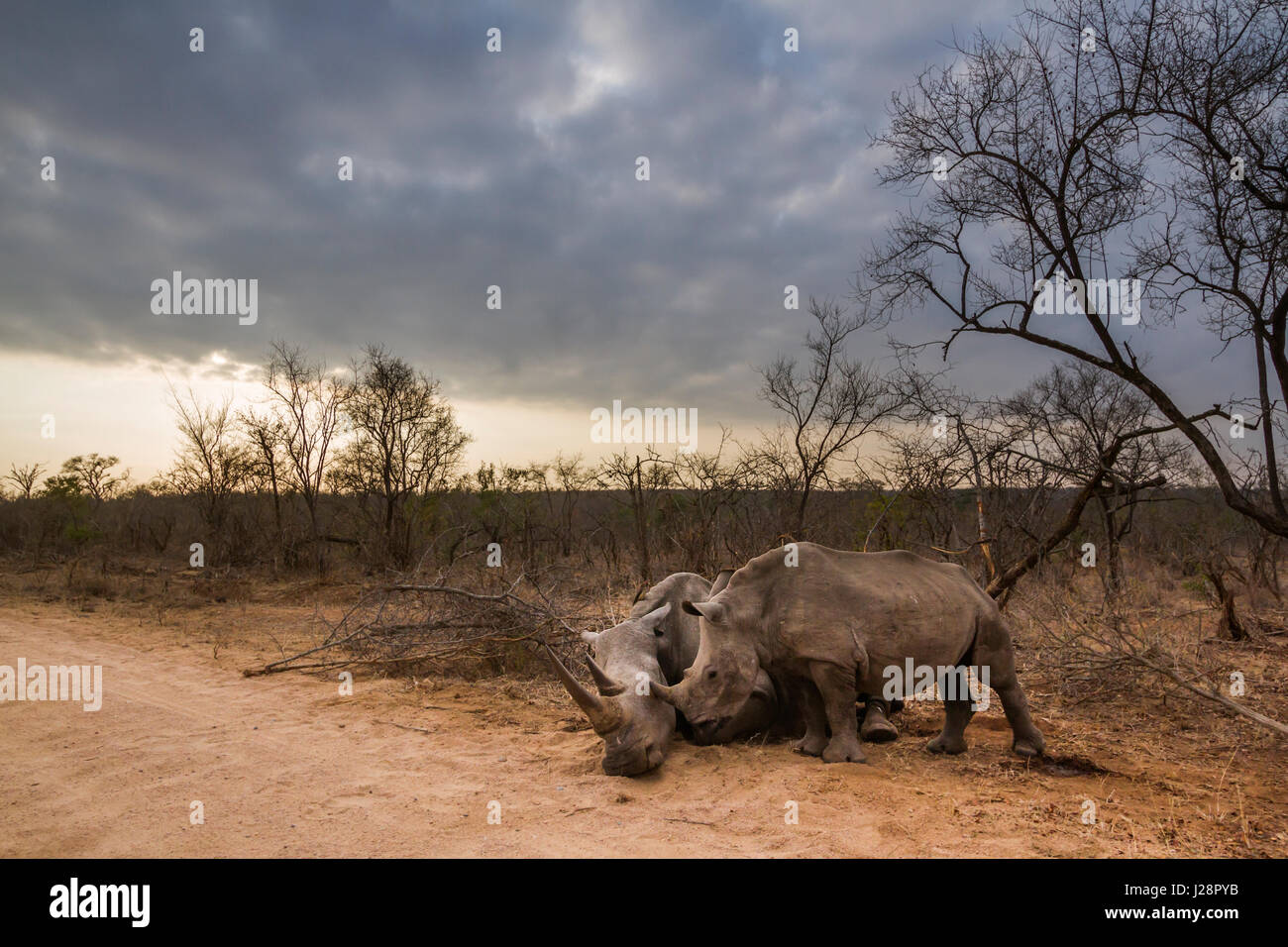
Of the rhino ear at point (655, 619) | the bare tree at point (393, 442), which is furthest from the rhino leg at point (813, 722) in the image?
the bare tree at point (393, 442)

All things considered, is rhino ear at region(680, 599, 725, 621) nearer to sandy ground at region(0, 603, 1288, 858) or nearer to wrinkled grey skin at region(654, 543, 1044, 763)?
wrinkled grey skin at region(654, 543, 1044, 763)

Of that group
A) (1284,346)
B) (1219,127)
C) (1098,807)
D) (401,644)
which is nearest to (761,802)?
(1098,807)

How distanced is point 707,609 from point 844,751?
4.56 feet

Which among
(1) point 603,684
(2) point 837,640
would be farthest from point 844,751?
(1) point 603,684

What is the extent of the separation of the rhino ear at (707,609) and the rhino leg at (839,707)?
752mm

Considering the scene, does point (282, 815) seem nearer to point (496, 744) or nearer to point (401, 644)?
point (496, 744)

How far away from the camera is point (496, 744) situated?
6.00 meters

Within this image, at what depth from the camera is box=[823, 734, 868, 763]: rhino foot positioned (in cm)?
522

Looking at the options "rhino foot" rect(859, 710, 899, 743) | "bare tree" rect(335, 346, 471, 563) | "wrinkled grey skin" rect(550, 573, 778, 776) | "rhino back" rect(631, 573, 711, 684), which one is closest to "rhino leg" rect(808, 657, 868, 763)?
"rhino foot" rect(859, 710, 899, 743)

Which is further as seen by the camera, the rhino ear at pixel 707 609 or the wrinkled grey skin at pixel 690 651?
the wrinkled grey skin at pixel 690 651

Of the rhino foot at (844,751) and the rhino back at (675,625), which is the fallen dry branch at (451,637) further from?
the rhino foot at (844,751)

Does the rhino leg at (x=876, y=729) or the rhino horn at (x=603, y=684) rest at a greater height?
the rhino horn at (x=603, y=684)

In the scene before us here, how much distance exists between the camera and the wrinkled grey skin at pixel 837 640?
530 cm

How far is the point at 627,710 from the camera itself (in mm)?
5012
